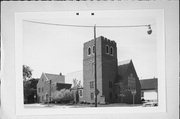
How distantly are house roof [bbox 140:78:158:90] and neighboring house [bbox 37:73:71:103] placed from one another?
0.81 metres

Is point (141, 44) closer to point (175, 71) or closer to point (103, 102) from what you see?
point (175, 71)

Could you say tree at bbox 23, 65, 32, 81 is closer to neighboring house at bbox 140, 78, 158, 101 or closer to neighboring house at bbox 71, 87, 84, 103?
neighboring house at bbox 71, 87, 84, 103

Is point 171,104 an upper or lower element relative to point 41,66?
lower

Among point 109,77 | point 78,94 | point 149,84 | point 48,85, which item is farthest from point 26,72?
point 149,84

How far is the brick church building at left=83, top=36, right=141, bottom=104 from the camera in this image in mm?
2697

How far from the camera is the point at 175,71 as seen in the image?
107 inches

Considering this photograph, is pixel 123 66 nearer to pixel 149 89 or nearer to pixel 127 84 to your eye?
pixel 127 84

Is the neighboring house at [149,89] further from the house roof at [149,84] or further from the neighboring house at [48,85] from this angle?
the neighboring house at [48,85]

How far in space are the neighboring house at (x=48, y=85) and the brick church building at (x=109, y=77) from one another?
0.25m

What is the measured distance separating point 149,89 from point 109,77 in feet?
A: 1.50

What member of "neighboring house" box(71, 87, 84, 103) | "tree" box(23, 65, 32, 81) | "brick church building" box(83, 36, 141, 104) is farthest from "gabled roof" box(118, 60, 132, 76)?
"tree" box(23, 65, 32, 81)

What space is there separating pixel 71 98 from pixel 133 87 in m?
0.69

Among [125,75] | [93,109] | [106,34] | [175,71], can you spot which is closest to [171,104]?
[175,71]

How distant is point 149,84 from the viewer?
2697 millimetres
